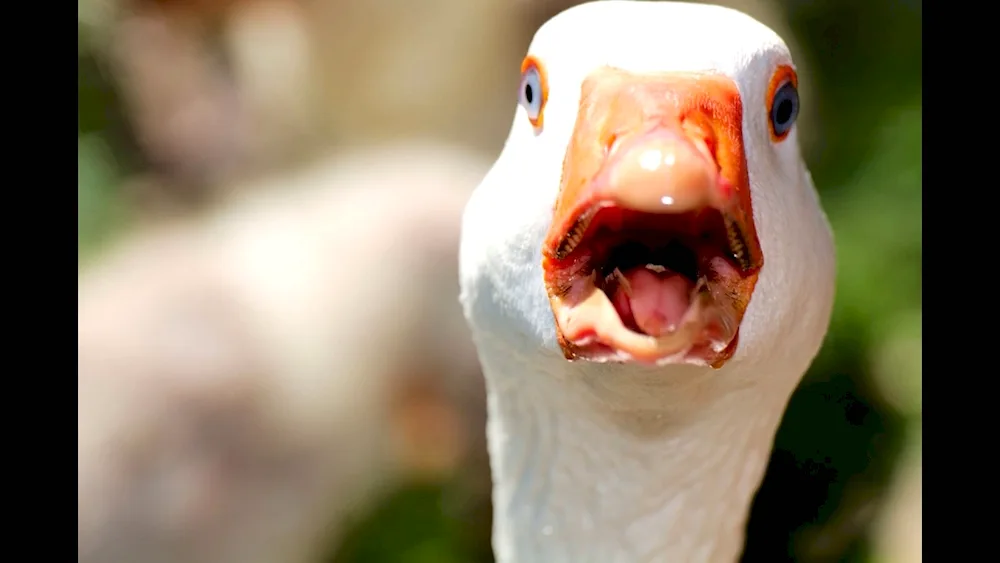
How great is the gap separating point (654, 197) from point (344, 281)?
1.04 m

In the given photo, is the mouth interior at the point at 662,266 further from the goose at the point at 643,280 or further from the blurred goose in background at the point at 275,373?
the blurred goose in background at the point at 275,373

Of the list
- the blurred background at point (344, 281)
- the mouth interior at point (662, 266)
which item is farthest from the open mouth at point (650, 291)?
the blurred background at point (344, 281)

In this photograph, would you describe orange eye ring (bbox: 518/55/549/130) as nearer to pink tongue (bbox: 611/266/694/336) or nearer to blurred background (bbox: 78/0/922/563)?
pink tongue (bbox: 611/266/694/336)

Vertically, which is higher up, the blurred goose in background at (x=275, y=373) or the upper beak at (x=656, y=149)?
the upper beak at (x=656, y=149)

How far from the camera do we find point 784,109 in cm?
48

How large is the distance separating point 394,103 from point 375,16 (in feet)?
0.63

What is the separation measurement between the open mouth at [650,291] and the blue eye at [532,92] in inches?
4.7

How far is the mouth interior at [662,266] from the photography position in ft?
1.21

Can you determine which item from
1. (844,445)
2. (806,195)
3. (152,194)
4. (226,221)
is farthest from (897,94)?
(152,194)

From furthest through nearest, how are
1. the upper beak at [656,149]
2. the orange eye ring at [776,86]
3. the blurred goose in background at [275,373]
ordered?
the blurred goose in background at [275,373], the orange eye ring at [776,86], the upper beak at [656,149]

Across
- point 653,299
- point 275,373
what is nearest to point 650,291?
point 653,299

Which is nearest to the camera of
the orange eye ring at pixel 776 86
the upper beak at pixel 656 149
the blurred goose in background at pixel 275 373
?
the upper beak at pixel 656 149

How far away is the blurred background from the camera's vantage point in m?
1.09

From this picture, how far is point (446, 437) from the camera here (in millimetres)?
1312
